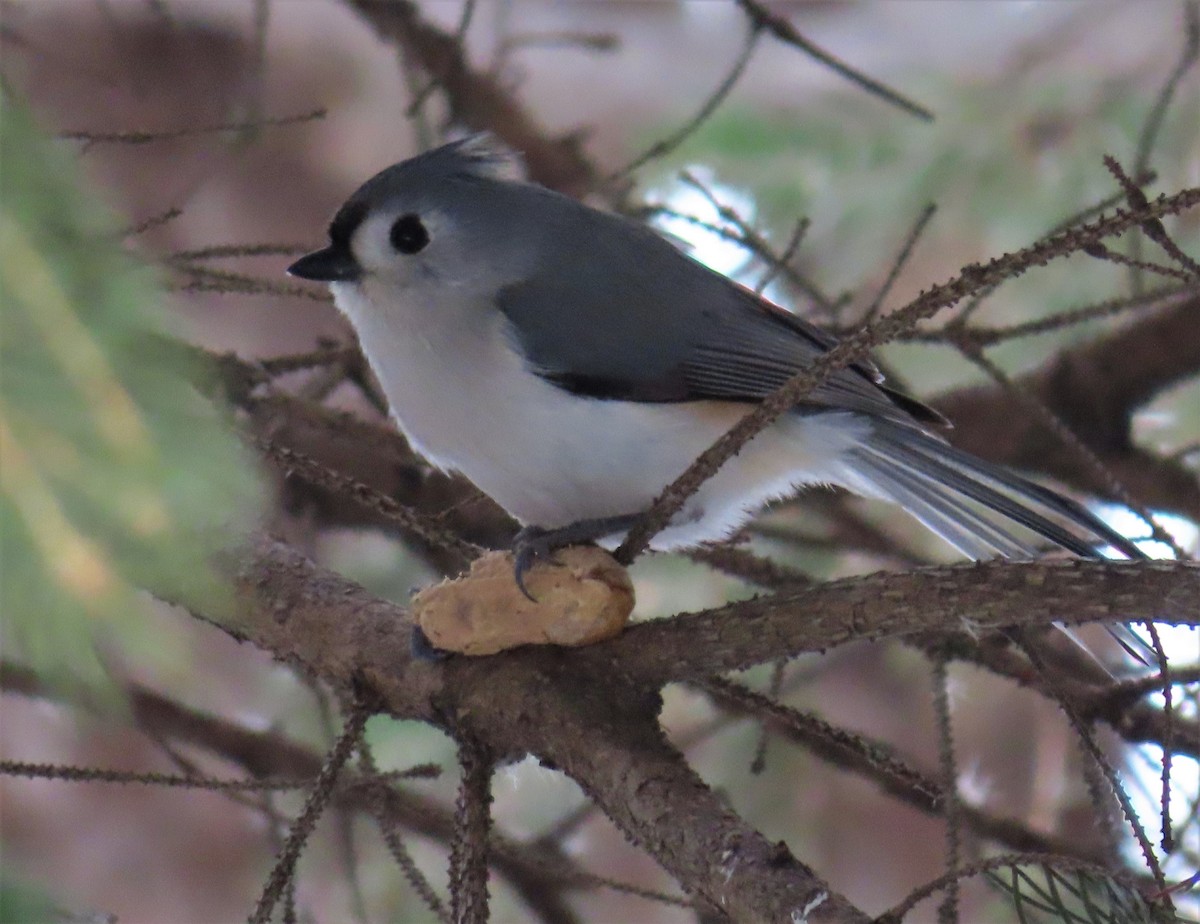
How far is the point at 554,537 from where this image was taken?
5.09ft

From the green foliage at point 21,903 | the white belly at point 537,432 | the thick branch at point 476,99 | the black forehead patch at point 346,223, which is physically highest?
the thick branch at point 476,99

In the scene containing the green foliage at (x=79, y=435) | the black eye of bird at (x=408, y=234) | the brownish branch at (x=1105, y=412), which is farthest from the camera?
the brownish branch at (x=1105, y=412)

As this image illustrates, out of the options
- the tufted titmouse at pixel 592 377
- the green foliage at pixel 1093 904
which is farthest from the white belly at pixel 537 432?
the green foliage at pixel 1093 904

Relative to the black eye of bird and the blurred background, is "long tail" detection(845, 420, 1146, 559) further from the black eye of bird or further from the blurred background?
the black eye of bird

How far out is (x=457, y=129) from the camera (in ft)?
8.66

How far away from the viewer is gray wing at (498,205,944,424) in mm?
1729

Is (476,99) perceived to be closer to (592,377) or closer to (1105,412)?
(592,377)

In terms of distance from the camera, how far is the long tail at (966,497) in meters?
1.58

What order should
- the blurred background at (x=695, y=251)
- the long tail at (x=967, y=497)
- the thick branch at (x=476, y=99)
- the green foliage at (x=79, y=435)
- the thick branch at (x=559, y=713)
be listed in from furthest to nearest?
the blurred background at (x=695, y=251)
the thick branch at (x=476, y=99)
the long tail at (x=967, y=497)
the thick branch at (x=559, y=713)
the green foliage at (x=79, y=435)

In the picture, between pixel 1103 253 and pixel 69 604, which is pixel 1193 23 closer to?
pixel 1103 253

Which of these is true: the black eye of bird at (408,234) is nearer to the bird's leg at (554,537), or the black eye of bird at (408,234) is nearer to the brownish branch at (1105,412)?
the bird's leg at (554,537)

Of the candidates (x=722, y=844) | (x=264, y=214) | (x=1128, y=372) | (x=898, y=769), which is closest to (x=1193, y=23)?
(x=1128, y=372)

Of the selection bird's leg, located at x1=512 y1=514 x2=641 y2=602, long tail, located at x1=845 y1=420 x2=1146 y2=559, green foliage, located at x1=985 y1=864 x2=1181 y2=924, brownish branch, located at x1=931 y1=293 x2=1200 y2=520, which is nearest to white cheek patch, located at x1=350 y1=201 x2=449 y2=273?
bird's leg, located at x1=512 y1=514 x2=641 y2=602

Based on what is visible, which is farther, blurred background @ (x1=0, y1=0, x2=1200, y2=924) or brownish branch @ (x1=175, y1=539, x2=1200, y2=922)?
blurred background @ (x1=0, y1=0, x2=1200, y2=924)
